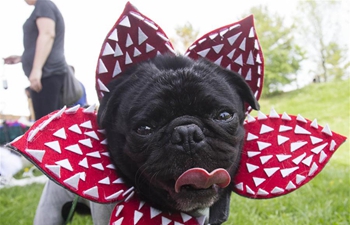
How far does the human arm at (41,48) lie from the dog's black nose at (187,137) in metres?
1.91

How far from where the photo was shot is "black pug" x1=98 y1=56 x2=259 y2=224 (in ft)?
3.39

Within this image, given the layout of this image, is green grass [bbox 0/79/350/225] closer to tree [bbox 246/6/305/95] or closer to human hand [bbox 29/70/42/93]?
human hand [bbox 29/70/42/93]

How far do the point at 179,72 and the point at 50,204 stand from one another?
93cm

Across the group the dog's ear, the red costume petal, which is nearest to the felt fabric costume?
the red costume petal

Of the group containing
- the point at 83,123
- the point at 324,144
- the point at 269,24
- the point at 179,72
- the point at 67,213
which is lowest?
the point at 269,24

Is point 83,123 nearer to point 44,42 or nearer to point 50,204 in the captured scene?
point 50,204

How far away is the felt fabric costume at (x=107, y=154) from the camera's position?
1.16 m

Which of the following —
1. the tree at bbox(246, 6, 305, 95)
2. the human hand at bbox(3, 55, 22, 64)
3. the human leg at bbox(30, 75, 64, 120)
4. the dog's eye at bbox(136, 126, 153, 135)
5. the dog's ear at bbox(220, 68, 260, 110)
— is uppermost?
the dog's ear at bbox(220, 68, 260, 110)

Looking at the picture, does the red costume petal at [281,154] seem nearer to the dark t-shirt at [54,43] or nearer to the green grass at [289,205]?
the green grass at [289,205]

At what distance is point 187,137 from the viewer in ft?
3.31

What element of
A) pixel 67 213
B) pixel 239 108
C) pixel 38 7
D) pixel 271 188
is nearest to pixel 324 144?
pixel 271 188

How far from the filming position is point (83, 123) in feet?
4.34

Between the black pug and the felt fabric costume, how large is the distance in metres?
0.06

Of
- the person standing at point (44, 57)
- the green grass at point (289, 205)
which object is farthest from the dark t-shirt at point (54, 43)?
the green grass at point (289, 205)
